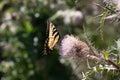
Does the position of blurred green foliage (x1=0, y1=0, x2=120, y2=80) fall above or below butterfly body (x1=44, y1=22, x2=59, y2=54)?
below

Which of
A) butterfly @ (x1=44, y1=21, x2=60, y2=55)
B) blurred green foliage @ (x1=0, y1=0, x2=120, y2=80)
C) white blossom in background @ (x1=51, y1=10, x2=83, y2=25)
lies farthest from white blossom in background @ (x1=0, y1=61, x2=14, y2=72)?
butterfly @ (x1=44, y1=21, x2=60, y2=55)

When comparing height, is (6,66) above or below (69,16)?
below

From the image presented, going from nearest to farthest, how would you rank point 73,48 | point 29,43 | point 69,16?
point 73,48, point 69,16, point 29,43

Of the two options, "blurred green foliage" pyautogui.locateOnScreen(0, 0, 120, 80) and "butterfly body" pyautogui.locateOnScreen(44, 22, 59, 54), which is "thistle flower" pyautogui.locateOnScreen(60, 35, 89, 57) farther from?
"blurred green foliage" pyautogui.locateOnScreen(0, 0, 120, 80)

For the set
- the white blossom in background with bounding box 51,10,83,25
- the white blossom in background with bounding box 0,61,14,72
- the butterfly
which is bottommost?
the white blossom in background with bounding box 0,61,14,72

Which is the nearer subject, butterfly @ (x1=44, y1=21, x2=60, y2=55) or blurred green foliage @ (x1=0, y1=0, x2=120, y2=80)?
butterfly @ (x1=44, y1=21, x2=60, y2=55)

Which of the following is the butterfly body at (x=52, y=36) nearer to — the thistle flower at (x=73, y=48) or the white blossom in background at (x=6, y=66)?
the thistle flower at (x=73, y=48)

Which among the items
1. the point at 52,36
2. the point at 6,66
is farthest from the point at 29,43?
the point at 52,36

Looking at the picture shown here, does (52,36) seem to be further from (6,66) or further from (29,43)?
(6,66)
